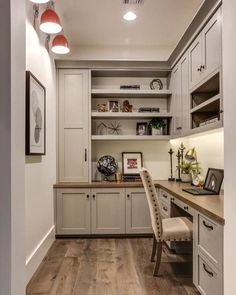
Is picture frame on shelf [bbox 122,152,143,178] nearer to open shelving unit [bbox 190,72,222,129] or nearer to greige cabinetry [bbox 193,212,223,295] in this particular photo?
open shelving unit [bbox 190,72,222,129]

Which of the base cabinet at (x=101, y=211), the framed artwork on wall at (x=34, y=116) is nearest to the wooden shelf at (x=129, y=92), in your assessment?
the framed artwork on wall at (x=34, y=116)

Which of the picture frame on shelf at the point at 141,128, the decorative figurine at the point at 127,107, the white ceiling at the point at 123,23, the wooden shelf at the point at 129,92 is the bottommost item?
the picture frame on shelf at the point at 141,128

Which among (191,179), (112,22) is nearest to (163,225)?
(191,179)

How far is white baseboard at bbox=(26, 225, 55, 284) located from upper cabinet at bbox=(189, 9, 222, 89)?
2.40 metres

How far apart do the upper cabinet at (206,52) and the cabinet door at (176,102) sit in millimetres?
577

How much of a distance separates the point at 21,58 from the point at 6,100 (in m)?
0.26

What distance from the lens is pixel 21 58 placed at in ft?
4.15

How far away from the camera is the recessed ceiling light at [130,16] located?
335 centimetres

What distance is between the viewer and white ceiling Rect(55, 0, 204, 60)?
129 inches

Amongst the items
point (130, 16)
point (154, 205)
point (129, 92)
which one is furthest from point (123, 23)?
point (154, 205)

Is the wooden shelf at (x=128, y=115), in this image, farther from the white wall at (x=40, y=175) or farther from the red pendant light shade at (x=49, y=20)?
the red pendant light shade at (x=49, y=20)

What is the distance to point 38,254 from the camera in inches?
119

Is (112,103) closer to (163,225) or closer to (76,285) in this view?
(163,225)

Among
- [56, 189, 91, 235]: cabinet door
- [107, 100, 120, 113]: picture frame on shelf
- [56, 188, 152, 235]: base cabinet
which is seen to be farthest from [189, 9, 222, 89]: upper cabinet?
[56, 189, 91, 235]: cabinet door
